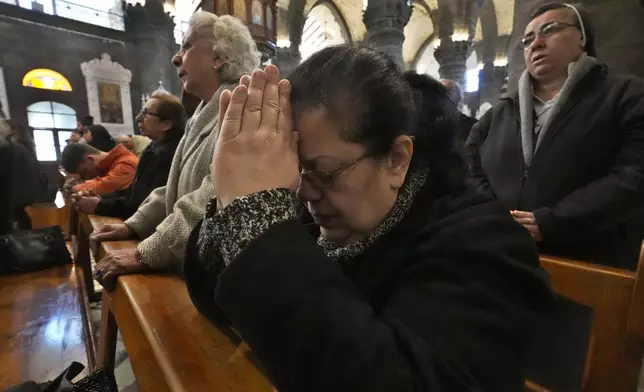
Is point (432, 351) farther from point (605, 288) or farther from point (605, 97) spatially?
point (605, 97)

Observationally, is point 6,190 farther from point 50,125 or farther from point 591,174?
point 50,125

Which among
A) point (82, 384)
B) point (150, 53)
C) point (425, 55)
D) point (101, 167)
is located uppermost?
point (425, 55)

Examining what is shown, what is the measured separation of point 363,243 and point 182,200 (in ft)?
3.21

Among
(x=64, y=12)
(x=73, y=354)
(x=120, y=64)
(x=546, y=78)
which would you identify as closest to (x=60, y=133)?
(x=120, y=64)

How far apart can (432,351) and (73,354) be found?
189 centimetres

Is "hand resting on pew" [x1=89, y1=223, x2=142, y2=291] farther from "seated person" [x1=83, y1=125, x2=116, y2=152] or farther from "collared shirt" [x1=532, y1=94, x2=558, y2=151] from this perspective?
"seated person" [x1=83, y1=125, x2=116, y2=152]

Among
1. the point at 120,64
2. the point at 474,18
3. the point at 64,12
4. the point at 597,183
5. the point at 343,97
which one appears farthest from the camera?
the point at 120,64

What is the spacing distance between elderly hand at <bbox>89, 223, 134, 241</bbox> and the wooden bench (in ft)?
1.70

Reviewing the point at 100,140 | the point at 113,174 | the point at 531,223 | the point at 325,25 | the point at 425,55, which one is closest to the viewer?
the point at 531,223

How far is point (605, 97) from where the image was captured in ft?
5.96

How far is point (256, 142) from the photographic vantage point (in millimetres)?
715

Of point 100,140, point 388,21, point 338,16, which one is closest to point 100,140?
point 100,140

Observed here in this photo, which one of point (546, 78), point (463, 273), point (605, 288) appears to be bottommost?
point (605, 288)

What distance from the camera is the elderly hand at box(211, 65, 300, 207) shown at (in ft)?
2.30
